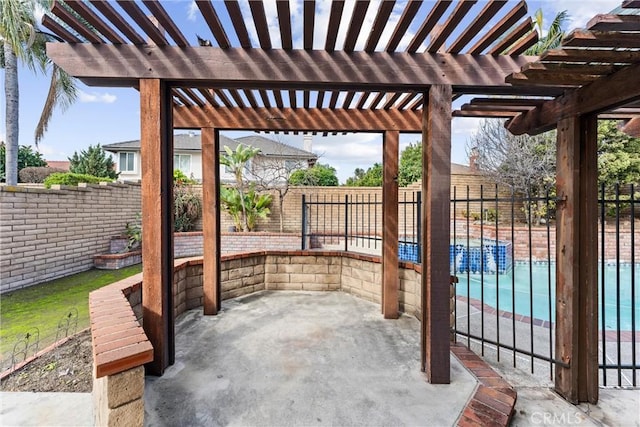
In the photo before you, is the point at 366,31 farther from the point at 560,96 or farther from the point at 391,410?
the point at 391,410

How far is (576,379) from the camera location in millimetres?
2191

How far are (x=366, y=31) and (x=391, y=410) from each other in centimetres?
272

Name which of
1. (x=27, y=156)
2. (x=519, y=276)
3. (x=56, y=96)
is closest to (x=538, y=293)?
(x=519, y=276)

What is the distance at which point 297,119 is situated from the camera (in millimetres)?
3709

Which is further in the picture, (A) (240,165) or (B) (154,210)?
(A) (240,165)

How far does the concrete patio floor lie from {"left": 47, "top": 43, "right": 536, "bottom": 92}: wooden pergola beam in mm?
2399

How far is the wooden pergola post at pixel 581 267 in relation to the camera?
2.20 m

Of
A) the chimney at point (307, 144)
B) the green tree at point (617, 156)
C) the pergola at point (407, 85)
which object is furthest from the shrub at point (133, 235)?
the green tree at point (617, 156)

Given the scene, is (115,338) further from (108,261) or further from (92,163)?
(92,163)

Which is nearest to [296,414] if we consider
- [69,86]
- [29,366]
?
[29,366]

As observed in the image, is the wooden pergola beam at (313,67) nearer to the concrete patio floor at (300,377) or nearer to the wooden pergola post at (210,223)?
the wooden pergola post at (210,223)

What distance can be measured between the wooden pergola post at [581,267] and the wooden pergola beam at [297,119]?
5.86 feet

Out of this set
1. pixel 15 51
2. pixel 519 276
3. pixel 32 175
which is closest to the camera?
pixel 15 51

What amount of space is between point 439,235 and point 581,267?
1.07 meters
